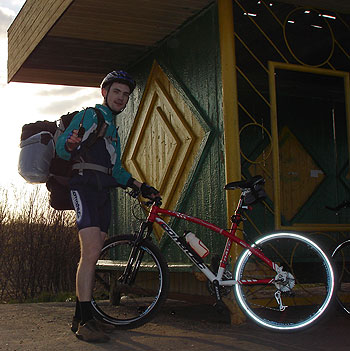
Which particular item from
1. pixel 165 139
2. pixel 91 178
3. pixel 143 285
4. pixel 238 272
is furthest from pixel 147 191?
pixel 165 139

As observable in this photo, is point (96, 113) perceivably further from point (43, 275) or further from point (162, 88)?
point (43, 275)

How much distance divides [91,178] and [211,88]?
1997mm

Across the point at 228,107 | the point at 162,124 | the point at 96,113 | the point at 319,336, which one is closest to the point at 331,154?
the point at 162,124

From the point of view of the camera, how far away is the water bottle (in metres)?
5.02

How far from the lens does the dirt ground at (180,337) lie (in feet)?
→ 14.5

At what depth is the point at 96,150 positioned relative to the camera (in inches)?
190

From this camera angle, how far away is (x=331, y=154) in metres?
8.75

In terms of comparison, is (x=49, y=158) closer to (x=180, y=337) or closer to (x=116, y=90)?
(x=116, y=90)

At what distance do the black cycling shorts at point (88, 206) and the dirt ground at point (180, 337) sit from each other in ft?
3.10

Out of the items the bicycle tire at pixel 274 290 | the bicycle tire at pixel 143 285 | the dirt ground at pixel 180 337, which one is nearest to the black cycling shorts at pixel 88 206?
the bicycle tire at pixel 143 285

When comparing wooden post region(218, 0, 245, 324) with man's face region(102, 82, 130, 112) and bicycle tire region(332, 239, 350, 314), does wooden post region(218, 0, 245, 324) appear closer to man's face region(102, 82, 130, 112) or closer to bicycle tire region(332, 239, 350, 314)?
bicycle tire region(332, 239, 350, 314)

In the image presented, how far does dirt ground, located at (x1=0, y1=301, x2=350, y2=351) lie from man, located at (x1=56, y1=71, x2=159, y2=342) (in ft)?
0.73

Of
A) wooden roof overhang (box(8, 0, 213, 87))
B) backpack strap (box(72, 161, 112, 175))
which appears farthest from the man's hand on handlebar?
wooden roof overhang (box(8, 0, 213, 87))

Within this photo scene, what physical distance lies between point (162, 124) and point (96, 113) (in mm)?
2526
